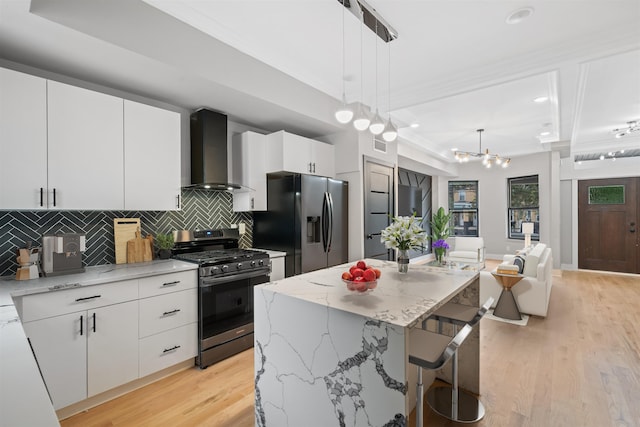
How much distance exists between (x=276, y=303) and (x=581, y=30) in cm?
326

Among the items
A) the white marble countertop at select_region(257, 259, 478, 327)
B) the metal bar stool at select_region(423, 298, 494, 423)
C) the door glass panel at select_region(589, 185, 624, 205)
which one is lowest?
the metal bar stool at select_region(423, 298, 494, 423)

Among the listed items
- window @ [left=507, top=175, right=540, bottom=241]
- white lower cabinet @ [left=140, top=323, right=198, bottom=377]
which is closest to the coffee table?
white lower cabinet @ [left=140, top=323, right=198, bottom=377]

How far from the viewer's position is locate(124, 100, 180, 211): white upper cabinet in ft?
8.42

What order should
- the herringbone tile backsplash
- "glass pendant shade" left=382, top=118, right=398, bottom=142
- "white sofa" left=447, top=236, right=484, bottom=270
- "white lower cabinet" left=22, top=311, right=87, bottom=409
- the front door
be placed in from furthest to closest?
"white sofa" left=447, top=236, right=484, bottom=270 < the front door < "glass pendant shade" left=382, top=118, right=398, bottom=142 < the herringbone tile backsplash < "white lower cabinet" left=22, top=311, right=87, bottom=409

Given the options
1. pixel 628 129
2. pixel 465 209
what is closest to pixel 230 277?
pixel 628 129

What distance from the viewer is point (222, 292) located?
9.34 ft

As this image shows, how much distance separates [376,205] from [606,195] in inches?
242

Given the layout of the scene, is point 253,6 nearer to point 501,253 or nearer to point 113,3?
point 113,3

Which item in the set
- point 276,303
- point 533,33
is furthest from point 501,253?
point 276,303

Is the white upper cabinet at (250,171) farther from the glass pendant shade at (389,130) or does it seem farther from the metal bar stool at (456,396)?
the metal bar stool at (456,396)

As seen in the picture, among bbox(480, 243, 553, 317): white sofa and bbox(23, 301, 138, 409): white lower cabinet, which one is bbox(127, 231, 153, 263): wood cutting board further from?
bbox(480, 243, 553, 317): white sofa

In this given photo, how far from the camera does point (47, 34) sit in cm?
190

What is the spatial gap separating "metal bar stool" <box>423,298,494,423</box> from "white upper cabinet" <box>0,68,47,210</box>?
9.39ft

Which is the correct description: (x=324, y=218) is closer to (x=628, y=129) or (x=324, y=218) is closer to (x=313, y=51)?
(x=313, y=51)
